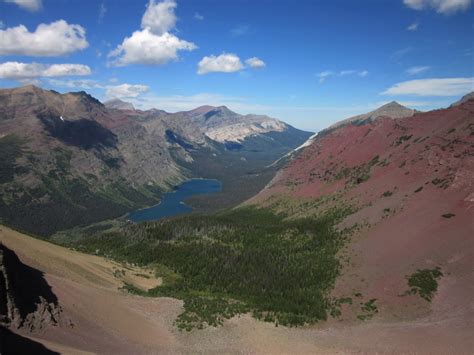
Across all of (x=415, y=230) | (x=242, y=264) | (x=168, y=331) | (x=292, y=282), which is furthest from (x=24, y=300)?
(x=415, y=230)

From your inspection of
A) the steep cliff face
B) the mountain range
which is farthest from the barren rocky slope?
the steep cliff face

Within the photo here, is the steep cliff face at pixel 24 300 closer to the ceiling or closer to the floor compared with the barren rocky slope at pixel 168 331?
closer to the ceiling

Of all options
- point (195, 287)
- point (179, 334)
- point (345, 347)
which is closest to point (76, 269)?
point (179, 334)

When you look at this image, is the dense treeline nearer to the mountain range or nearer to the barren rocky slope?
the mountain range

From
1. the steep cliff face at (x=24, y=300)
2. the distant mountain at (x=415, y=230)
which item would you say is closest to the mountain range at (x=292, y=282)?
the steep cliff face at (x=24, y=300)

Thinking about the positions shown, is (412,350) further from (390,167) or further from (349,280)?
(390,167)

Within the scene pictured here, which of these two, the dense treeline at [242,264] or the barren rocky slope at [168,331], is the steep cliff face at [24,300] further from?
the dense treeline at [242,264]
